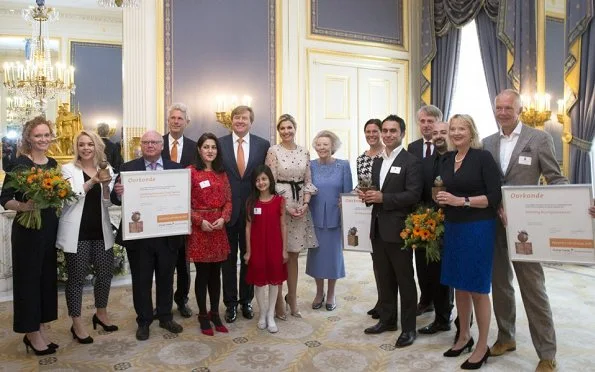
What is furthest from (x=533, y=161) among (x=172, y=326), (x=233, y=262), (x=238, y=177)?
(x=172, y=326)

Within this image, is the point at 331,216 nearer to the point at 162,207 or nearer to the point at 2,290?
the point at 162,207

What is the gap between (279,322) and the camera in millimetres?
3863

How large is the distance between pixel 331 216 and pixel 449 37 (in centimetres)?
468

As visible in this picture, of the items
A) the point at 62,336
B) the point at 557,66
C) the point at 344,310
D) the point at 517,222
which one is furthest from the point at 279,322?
the point at 557,66

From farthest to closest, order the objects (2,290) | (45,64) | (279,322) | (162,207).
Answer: (45,64)
(2,290)
(279,322)
(162,207)

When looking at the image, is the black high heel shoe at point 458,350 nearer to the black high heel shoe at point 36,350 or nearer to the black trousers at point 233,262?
the black trousers at point 233,262

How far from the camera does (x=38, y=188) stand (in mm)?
2938

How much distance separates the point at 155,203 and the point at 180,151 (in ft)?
2.63

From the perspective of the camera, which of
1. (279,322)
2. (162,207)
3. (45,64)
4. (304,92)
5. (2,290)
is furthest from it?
(304,92)

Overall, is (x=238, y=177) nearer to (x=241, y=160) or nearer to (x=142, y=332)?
(x=241, y=160)

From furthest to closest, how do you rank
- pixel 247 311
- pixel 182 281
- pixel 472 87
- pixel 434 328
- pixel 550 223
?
pixel 472 87, pixel 182 281, pixel 247 311, pixel 434 328, pixel 550 223

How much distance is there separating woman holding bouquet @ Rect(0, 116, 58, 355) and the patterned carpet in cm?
27

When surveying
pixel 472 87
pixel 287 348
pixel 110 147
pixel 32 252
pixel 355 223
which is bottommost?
pixel 287 348

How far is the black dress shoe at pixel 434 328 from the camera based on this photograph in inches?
141
